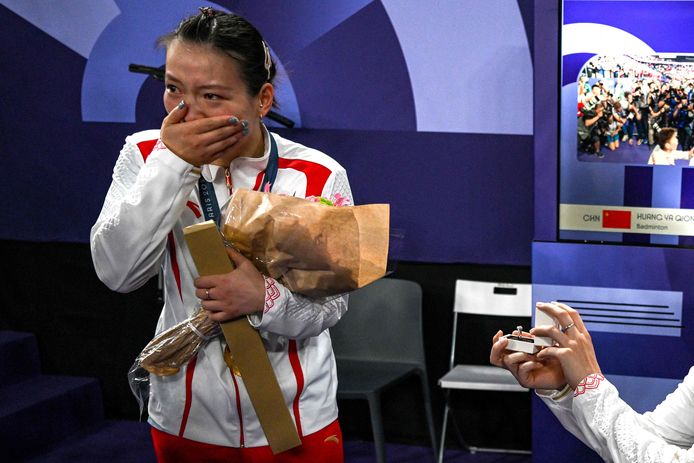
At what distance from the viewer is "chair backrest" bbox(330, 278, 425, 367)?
4340 millimetres

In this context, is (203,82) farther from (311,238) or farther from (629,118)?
(629,118)

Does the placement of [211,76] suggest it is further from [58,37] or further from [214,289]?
[58,37]

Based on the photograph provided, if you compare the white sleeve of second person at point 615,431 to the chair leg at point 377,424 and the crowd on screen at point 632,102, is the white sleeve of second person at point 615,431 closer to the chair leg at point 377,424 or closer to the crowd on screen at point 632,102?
the crowd on screen at point 632,102

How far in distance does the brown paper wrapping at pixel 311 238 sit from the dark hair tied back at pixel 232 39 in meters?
0.35

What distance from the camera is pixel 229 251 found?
1849 mm

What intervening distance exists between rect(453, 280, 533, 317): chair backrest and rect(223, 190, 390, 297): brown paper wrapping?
266 centimetres

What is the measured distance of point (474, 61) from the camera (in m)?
4.35

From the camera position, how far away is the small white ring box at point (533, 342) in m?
1.80

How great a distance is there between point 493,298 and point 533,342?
103 inches

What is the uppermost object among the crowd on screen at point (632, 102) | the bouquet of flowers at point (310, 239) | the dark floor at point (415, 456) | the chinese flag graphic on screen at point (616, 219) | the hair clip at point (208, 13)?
the hair clip at point (208, 13)

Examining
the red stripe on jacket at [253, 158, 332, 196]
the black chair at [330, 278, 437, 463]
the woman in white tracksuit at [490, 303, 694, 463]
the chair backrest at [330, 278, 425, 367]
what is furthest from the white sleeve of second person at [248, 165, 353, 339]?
the chair backrest at [330, 278, 425, 367]

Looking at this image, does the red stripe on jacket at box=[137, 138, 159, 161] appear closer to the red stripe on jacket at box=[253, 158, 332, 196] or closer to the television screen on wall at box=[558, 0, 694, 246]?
the red stripe on jacket at box=[253, 158, 332, 196]

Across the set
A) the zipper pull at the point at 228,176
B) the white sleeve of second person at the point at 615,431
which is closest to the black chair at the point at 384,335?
the zipper pull at the point at 228,176

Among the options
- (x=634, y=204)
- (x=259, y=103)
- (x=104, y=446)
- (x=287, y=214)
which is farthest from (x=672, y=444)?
(x=104, y=446)
